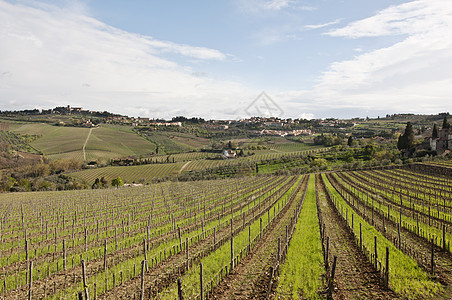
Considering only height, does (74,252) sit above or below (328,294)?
below

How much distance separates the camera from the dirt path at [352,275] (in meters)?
10.3

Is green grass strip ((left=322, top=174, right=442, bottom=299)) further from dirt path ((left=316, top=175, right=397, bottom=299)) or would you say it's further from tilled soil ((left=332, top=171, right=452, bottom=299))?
dirt path ((left=316, top=175, right=397, bottom=299))

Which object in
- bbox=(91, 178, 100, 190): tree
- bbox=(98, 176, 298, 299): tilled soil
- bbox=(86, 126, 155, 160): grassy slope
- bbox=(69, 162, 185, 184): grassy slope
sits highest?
bbox=(86, 126, 155, 160): grassy slope

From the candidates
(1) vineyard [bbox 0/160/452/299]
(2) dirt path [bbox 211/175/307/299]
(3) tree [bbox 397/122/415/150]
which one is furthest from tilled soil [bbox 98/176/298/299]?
(3) tree [bbox 397/122/415/150]

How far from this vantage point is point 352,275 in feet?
39.3

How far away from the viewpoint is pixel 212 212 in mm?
30094

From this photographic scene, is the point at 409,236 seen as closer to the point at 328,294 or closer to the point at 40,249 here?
the point at 328,294

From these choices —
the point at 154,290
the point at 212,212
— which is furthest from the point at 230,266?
the point at 212,212

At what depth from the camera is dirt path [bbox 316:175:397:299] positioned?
10.3 m

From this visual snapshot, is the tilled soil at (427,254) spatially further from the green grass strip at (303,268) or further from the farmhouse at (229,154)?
the farmhouse at (229,154)

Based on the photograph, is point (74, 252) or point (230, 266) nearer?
point (230, 266)

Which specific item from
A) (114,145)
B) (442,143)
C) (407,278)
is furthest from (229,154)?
(407,278)

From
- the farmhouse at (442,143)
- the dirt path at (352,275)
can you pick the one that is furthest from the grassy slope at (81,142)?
the dirt path at (352,275)

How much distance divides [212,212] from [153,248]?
13.0 metres
